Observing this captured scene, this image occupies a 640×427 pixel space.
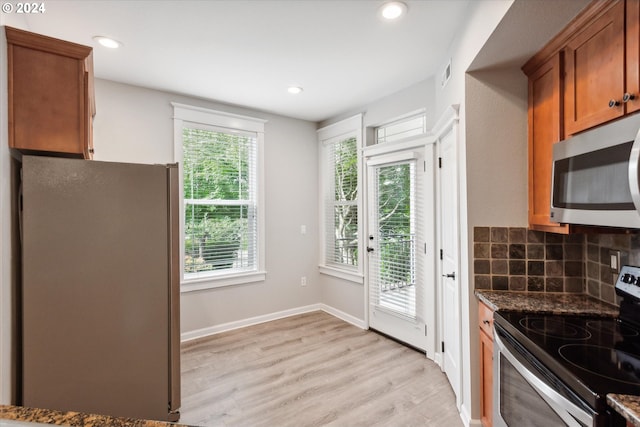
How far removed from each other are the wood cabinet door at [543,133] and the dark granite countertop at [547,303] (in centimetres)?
41

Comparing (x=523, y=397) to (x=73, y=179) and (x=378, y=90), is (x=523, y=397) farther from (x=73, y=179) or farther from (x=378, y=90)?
(x=378, y=90)

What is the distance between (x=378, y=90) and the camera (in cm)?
334

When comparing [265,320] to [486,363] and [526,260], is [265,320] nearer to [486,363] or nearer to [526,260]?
[486,363]

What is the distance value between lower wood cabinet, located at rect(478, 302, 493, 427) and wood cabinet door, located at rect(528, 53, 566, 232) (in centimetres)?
62

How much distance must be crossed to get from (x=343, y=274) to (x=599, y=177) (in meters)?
3.01

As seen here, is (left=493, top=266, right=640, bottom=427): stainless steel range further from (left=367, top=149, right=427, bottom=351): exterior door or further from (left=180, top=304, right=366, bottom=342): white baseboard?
(left=180, top=304, right=366, bottom=342): white baseboard

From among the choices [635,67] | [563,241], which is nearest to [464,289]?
[563,241]

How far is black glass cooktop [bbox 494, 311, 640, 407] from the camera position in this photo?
0.99 m

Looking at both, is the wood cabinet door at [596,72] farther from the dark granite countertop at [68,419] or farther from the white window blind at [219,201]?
the white window blind at [219,201]

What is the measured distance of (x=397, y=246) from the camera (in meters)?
3.34

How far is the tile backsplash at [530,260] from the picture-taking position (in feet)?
6.36

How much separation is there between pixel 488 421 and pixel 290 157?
11.2ft

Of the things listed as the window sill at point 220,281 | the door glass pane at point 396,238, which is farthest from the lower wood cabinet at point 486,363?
the window sill at point 220,281

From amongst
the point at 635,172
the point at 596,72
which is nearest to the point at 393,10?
the point at 596,72
